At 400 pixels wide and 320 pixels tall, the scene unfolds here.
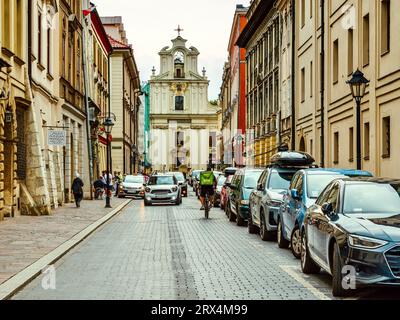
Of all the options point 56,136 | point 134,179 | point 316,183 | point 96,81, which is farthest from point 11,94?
point 96,81

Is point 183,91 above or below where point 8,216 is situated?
above

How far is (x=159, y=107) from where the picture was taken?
124 meters

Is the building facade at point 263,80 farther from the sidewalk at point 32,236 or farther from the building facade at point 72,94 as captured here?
the sidewalk at point 32,236

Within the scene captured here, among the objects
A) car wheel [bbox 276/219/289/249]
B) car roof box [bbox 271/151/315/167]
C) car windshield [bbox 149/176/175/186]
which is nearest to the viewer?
car wheel [bbox 276/219/289/249]

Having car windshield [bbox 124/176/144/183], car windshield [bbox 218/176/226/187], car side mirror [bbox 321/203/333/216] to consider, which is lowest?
car windshield [bbox 124/176/144/183]

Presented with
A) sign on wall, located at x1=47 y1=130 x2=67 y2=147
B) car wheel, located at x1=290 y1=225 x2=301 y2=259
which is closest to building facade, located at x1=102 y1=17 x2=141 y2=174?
sign on wall, located at x1=47 y1=130 x2=67 y2=147

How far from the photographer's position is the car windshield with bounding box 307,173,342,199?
14.5m

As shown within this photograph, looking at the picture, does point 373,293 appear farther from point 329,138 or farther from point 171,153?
point 171,153

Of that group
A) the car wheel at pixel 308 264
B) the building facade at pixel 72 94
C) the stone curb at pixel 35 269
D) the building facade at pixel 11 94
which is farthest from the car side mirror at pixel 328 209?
the building facade at pixel 72 94

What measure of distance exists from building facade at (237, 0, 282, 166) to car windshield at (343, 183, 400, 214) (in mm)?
32916

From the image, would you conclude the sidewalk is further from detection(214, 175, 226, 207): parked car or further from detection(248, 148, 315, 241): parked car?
detection(214, 175, 226, 207): parked car

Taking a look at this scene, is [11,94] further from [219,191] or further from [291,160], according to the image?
[219,191]

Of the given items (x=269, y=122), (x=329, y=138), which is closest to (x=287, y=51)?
(x=269, y=122)
